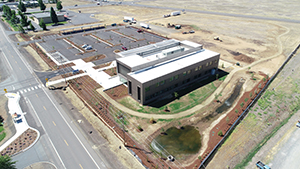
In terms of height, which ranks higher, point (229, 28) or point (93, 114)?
point (229, 28)

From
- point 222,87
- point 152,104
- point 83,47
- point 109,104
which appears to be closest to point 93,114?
point 109,104

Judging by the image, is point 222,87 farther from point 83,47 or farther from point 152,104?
point 83,47

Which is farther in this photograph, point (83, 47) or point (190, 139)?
point (83, 47)

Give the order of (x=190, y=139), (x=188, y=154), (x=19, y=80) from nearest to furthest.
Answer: (x=188, y=154)
(x=190, y=139)
(x=19, y=80)

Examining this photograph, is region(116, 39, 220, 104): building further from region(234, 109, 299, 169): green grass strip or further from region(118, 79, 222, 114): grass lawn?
region(234, 109, 299, 169): green grass strip

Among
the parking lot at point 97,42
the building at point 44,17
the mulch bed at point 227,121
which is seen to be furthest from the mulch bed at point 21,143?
the building at point 44,17

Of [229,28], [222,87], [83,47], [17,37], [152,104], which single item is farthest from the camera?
[229,28]

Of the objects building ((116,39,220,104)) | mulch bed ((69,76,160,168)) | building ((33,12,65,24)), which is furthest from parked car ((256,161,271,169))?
building ((33,12,65,24))
